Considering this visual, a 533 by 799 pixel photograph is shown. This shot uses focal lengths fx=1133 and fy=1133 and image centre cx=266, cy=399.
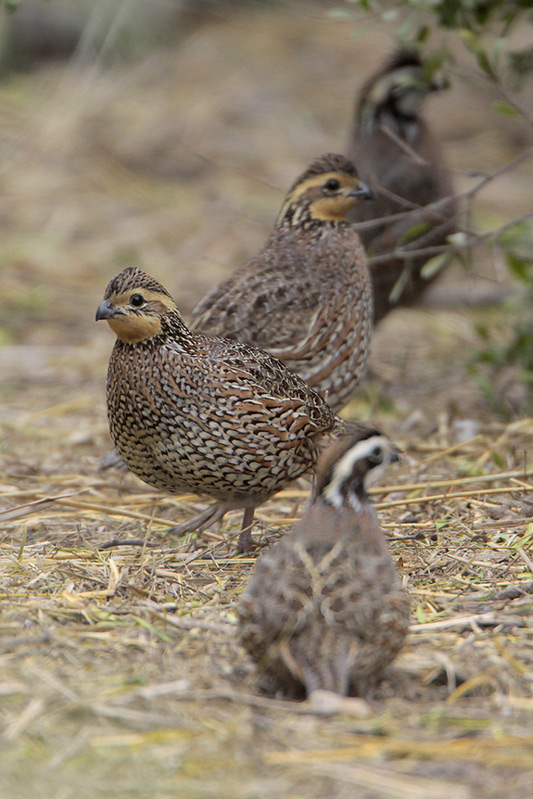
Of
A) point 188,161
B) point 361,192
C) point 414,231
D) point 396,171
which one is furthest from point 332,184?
point 188,161

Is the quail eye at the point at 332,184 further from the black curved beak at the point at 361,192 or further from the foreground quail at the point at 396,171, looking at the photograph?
the foreground quail at the point at 396,171

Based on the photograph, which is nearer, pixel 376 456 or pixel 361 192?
Result: pixel 376 456

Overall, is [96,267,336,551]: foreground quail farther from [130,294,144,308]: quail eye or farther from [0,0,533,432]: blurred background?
[0,0,533,432]: blurred background

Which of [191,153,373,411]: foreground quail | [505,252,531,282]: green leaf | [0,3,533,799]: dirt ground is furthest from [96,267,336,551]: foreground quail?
[505,252,531,282]: green leaf

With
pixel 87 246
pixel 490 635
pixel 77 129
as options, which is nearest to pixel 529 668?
pixel 490 635

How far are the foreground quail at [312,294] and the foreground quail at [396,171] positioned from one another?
50.2 inches

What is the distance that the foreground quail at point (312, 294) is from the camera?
19.6 feet

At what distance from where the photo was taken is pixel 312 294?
20.2 ft

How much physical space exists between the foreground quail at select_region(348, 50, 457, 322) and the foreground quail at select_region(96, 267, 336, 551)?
2705 mm

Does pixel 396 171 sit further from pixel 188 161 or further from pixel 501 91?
pixel 188 161

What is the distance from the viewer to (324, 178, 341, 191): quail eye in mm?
6449

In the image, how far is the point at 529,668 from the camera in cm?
383

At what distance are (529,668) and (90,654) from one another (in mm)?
1506

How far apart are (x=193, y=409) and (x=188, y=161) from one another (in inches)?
322
